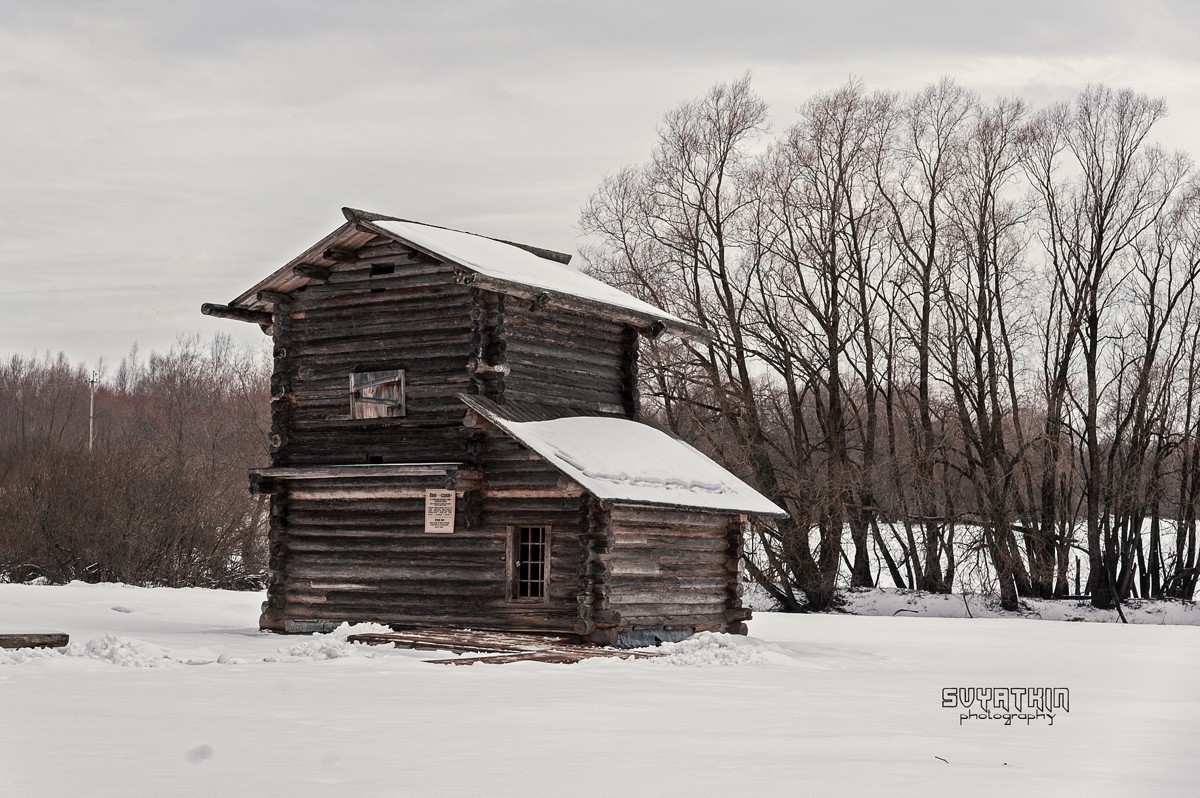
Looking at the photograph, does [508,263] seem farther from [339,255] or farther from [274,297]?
[274,297]

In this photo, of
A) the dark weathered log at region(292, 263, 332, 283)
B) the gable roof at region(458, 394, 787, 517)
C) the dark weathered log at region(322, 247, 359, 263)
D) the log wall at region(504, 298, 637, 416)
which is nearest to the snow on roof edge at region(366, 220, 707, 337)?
the log wall at region(504, 298, 637, 416)

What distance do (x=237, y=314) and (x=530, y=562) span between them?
25.3 feet

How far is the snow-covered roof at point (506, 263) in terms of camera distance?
893 inches

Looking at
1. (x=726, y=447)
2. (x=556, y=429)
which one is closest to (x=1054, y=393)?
(x=726, y=447)

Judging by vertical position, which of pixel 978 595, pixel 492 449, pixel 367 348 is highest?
pixel 367 348

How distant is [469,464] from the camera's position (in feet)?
72.2

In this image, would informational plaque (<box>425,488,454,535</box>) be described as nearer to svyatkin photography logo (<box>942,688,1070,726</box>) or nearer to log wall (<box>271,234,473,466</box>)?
log wall (<box>271,234,473,466</box>)

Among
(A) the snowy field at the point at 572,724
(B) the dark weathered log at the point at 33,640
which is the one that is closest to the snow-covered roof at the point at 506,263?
(A) the snowy field at the point at 572,724

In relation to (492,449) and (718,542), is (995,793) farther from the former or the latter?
(718,542)

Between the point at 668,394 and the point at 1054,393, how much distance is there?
10491 mm

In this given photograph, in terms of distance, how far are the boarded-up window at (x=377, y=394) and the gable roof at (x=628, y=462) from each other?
1.67 m

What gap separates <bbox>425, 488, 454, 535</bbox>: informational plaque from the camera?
2214cm

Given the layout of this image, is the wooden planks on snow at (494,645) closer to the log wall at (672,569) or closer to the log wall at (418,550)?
the log wall at (418,550)

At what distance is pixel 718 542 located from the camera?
974 inches
